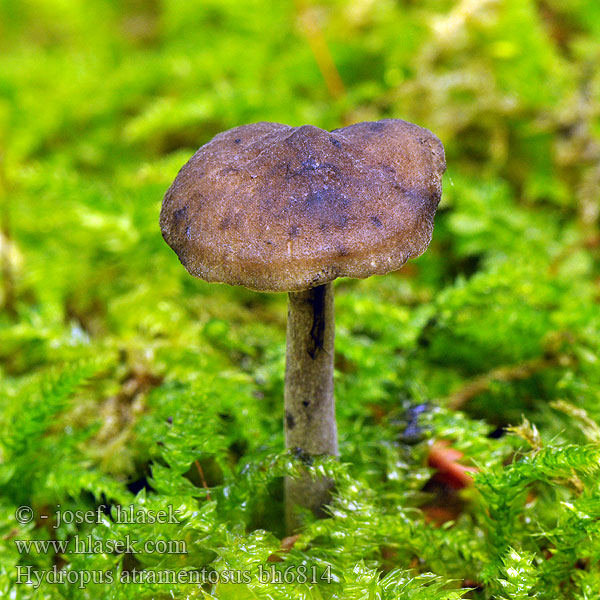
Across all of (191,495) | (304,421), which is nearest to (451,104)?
(304,421)

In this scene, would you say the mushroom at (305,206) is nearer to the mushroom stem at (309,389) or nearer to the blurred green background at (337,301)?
the mushroom stem at (309,389)

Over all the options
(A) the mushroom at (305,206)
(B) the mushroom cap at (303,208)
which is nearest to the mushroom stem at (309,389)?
(A) the mushroom at (305,206)

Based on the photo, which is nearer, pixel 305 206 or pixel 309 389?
pixel 305 206

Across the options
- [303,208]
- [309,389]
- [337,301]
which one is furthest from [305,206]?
[337,301]

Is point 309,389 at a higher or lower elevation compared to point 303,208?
lower

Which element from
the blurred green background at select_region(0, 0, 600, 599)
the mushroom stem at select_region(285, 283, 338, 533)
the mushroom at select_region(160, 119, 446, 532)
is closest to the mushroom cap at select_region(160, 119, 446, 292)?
the mushroom at select_region(160, 119, 446, 532)

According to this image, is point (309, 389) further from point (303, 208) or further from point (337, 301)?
point (337, 301)

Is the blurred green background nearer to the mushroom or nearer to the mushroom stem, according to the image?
the mushroom stem
